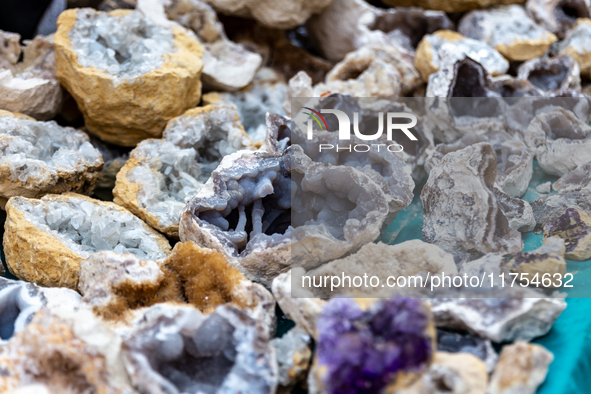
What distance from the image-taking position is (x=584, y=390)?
3.32ft

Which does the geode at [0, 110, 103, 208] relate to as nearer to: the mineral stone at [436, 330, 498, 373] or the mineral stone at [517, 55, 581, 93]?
the mineral stone at [436, 330, 498, 373]

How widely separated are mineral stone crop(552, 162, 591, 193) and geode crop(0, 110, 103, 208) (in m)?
1.54

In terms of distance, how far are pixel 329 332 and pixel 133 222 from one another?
85 centimetres

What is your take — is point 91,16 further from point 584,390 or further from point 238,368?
point 584,390

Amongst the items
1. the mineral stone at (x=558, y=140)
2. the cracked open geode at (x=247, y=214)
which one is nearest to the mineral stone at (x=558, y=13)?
the mineral stone at (x=558, y=140)

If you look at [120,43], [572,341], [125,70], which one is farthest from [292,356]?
[120,43]

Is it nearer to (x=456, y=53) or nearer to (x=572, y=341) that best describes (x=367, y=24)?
(x=456, y=53)

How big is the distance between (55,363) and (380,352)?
579mm

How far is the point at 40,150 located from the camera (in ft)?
5.26

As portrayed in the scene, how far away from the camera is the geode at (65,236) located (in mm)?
1287

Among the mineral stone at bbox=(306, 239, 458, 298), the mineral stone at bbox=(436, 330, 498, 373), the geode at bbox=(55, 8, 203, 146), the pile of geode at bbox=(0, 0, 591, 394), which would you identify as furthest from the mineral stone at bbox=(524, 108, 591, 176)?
the geode at bbox=(55, 8, 203, 146)

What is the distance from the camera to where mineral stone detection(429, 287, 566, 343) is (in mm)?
998

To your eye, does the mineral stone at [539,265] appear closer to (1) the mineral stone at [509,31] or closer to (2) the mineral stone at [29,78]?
(1) the mineral stone at [509,31]

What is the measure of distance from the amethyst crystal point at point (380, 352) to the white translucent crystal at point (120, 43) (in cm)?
128
